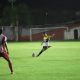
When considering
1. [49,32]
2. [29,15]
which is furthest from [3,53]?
[29,15]

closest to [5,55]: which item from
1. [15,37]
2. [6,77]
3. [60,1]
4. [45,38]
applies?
[6,77]

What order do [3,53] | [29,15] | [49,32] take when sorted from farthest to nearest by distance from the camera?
[29,15], [49,32], [3,53]

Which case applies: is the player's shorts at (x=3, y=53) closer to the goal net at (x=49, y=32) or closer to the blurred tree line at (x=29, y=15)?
the goal net at (x=49, y=32)

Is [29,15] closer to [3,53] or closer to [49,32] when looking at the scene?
[49,32]

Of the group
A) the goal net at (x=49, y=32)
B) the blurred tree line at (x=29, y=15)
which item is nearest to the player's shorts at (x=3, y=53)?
the goal net at (x=49, y=32)

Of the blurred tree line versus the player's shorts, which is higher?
the blurred tree line

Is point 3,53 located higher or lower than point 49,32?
higher

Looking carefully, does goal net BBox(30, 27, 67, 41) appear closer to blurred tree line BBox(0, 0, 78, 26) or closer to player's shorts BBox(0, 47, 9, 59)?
blurred tree line BBox(0, 0, 78, 26)

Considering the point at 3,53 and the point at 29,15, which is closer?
the point at 3,53

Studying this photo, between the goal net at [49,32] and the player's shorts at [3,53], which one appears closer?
the player's shorts at [3,53]

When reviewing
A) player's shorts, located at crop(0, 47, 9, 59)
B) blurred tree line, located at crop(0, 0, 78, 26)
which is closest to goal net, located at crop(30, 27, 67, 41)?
blurred tree line, located at crop(0, 0, 78, 26)

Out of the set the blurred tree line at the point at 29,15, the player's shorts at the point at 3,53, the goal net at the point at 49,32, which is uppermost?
the blurred tree line at the point at 29,15

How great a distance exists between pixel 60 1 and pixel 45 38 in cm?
4861

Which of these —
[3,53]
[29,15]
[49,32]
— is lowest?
[49,32]
